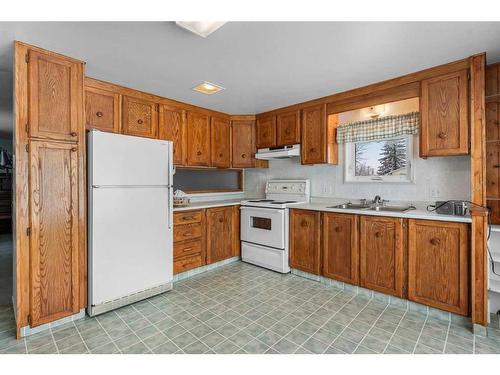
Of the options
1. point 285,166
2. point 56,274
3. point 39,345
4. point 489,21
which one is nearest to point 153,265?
point 56,274

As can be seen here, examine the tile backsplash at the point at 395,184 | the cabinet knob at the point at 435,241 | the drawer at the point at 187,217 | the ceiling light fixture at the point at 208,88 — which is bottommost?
the cabinet knob at the point at 435,241

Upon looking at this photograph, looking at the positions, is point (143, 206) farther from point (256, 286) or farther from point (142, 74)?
point (256, 286)

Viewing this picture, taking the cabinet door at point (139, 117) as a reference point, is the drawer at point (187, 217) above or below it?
below

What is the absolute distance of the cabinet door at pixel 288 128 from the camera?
11.6 feet

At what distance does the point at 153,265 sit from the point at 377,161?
2.80m

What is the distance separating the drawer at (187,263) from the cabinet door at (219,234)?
0.16 meters

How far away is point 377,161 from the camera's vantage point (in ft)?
10.3

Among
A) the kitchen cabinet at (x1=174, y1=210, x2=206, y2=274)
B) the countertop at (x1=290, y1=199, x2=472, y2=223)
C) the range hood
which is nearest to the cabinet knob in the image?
the countertop at (x1=290, y1=199, x2=472, y2=223)

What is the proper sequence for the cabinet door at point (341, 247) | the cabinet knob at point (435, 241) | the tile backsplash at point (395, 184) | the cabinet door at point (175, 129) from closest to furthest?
the cabinet knob at point (435, 241) → the tile backsplash at point (395, 184) → the cabinet door at point (341, 247) → the cabinet door at point (175, 129)

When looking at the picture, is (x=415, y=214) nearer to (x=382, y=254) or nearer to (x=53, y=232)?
(x=382, y=254)

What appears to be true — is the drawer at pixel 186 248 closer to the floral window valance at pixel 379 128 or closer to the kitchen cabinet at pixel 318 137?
the kitchen cabinet at pixel 318 137

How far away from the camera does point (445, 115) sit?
7.59ft

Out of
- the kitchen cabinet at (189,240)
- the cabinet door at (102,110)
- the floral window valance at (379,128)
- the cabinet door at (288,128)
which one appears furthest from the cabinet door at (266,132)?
the cabinet door at (102,110)
